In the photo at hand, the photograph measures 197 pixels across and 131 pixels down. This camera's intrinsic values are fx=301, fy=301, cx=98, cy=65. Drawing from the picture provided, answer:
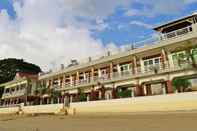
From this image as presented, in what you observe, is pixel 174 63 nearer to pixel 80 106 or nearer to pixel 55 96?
pixel 80 106

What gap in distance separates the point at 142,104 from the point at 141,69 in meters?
7.37

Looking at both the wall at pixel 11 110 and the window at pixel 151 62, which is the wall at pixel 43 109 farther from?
the window at pixel 151 62

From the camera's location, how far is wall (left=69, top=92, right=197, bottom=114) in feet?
71.1

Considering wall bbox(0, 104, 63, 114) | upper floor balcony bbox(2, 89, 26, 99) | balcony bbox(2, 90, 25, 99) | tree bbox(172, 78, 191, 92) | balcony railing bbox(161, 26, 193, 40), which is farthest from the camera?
balcony bbox(2, 90, 25, 99)

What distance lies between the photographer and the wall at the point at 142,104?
21.7 m

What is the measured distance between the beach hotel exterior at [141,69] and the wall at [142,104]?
2.13 m

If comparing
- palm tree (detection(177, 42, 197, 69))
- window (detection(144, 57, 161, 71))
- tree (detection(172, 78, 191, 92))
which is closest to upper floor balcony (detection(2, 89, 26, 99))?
window (detection(144, 57, 161, 71))

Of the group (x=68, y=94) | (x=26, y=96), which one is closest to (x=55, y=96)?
(x=68, y=94)

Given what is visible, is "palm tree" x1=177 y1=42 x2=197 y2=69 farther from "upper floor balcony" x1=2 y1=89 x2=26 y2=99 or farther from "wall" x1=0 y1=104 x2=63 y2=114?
"upper floor balcony" x1=2 y1=89 x2=26 y2=99

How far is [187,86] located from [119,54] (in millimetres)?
9933

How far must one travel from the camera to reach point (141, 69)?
104 feet

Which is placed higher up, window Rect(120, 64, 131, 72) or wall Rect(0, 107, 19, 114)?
window Rect(120, 64, 131, 72)

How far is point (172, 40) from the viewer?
27953mm

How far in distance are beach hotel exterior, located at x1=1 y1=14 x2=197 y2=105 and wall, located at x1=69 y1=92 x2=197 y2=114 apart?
2.13 meters
